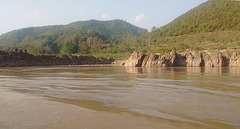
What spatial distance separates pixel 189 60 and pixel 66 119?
91.6 ft

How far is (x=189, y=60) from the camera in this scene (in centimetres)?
3061

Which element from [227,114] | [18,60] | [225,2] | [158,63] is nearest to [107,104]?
[227,114]

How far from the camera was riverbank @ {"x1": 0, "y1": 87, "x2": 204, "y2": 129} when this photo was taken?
13.7 feet

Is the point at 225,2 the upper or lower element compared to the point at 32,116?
upper

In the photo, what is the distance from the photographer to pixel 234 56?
28.9 metres

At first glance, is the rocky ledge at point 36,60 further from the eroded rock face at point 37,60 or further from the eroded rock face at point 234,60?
the eroded rock face at point 234,60

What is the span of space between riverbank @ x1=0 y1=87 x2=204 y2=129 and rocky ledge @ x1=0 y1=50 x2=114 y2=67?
36138 millimetres

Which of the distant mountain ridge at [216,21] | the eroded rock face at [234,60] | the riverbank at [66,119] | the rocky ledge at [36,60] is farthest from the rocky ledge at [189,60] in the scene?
the distant mountain ridge at [216,21]

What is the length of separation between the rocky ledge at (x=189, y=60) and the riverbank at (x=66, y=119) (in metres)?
25.6

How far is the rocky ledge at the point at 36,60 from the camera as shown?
39.1 m

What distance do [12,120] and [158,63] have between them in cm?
2665

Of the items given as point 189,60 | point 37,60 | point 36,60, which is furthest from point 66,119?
point 37,60

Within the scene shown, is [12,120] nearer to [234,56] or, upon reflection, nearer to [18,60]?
[234,56]

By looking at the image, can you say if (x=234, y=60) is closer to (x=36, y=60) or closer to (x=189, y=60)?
(x=189, y=60)
